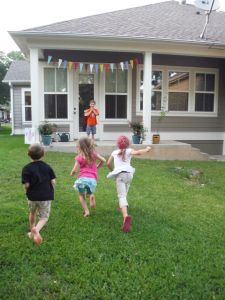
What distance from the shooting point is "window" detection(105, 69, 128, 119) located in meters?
11.5

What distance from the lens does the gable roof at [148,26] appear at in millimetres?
9664

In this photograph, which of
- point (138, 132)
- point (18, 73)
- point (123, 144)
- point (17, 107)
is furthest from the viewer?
point (18, 73)

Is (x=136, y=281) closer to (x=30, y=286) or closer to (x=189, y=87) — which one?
(x=30, y=286)

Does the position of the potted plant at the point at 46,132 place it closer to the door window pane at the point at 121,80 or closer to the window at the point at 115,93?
the window at the point at 115,93

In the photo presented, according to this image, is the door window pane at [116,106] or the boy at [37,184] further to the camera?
the door window pane at [116,106]

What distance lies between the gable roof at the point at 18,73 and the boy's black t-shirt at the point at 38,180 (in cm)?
1746

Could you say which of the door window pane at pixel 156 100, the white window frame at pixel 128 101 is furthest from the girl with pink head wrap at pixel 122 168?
the door window pane at pixel 156 100

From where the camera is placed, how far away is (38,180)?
11.9 ft

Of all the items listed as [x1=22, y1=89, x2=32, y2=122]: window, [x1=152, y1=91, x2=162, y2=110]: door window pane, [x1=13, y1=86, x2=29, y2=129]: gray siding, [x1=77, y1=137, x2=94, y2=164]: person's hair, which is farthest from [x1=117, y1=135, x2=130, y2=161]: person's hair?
[x1=13, y1=86, x2=29, y2=129]: gray siding

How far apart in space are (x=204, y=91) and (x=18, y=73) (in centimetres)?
1338

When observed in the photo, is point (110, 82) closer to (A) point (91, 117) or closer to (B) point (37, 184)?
(A) point (91, 117)

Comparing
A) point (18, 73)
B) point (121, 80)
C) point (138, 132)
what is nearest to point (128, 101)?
point (121, 80)

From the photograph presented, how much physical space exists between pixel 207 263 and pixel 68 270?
1.34 meters

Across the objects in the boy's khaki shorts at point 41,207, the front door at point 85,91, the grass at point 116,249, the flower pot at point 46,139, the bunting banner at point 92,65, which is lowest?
the grass at point 116,249
